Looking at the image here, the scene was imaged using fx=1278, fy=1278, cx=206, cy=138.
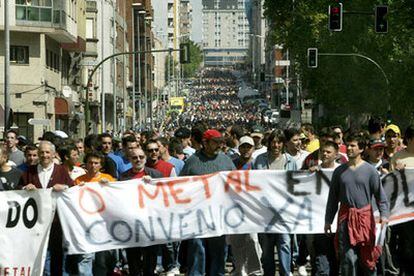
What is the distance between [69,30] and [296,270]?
145 feet

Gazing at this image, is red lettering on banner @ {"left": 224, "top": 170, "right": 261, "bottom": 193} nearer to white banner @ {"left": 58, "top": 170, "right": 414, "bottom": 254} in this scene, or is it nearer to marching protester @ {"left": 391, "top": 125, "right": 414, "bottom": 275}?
white banner @ {"left": 58, "top": 170, "right": 414, "bottom": 254}

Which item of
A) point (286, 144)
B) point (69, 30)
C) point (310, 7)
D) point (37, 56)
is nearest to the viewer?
point (286, 144)

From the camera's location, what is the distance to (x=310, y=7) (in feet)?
226

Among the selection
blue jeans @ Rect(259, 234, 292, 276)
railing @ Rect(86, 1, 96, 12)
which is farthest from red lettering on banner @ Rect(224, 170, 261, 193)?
railing @ Rect(86, 1, 96, 12)

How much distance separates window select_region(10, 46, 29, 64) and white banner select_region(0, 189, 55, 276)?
134ft

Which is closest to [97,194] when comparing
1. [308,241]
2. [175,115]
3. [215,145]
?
[215,145]

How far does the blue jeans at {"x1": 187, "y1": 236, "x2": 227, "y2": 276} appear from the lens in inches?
530

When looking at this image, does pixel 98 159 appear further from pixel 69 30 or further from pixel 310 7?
pixel 310 7

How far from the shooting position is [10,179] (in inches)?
522

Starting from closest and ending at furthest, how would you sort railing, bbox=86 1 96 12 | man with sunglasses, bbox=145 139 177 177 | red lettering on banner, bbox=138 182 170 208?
red lettering on banner, bbox=138 182 170 208 → man with sunglasses, bbox=145 139 177 177 → railing, bbox=86 1 96 12

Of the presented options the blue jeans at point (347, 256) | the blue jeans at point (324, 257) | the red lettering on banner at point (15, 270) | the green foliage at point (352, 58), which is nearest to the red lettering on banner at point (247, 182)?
the blue jeans at point (324, 257)

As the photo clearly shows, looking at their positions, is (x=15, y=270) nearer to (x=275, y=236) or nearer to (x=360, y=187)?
(x=275, y=236)

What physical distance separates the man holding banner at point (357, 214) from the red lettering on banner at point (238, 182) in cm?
167

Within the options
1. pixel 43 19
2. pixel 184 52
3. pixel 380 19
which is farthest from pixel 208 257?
pixel 43 19
